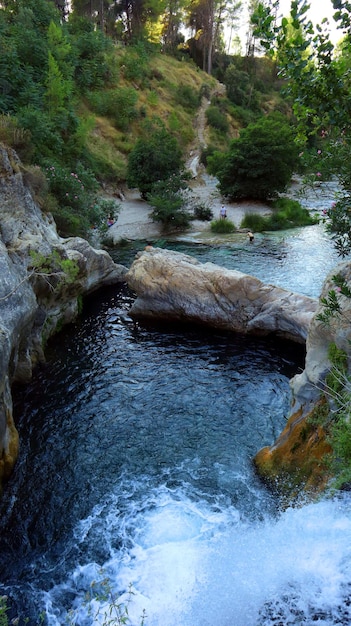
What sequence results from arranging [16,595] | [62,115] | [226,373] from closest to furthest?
[16,595], [226,373], [62,115]

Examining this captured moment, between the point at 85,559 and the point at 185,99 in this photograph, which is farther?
the point at 185,99

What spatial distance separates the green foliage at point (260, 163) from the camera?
3488 cm

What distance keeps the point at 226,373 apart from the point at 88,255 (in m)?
8.10

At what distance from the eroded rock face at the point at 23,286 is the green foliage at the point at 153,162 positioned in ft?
54.9

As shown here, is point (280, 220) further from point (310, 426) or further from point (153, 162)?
point (310, 426)

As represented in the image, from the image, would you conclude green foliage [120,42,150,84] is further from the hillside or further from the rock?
the rock

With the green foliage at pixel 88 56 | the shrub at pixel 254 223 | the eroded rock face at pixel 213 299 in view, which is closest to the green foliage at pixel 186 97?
the green foliage at pixel 88 56

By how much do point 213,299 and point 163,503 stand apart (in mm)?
8733

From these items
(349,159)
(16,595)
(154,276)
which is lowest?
(16,595)

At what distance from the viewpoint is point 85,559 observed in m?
6.89

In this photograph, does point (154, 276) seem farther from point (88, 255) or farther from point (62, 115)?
point (62, 115)

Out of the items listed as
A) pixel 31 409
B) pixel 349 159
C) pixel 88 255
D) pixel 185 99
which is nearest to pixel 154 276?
pixel 88 255

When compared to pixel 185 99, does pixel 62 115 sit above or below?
below

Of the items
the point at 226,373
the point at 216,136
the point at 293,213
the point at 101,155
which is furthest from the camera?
the point at 216,136
